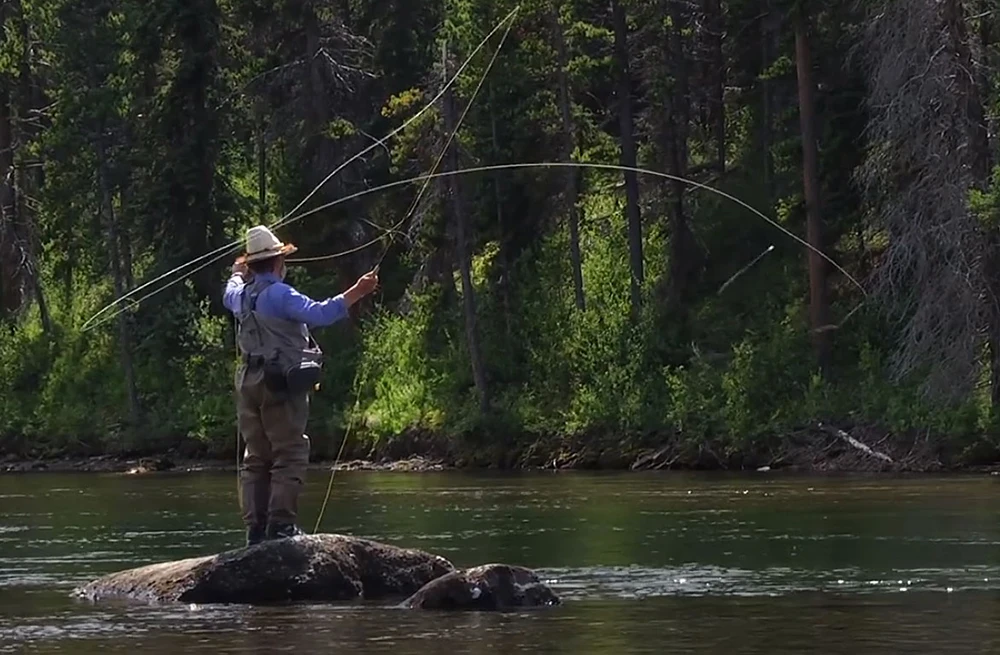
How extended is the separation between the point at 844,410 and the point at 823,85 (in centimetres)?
588

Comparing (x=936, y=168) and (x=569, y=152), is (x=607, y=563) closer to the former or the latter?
(x=936, y=168)

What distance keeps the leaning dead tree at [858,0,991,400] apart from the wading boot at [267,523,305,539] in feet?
55.2

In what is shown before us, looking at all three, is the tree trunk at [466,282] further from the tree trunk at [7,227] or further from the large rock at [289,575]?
the large rock at [289,575]

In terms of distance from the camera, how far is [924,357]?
2900 centimetres

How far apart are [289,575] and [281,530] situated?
36 centimetres

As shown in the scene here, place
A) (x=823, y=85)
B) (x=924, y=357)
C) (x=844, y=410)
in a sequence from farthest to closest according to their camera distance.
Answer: (x=823, y=85) → (x=844, y=410) → (x=924, y=357)

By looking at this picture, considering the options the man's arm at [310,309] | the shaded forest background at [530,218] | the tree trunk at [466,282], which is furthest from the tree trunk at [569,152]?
the man's arm at [310,309]

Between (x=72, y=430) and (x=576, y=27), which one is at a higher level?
(x=576, y=27)

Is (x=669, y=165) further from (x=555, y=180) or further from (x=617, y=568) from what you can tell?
(x=617, y=568)

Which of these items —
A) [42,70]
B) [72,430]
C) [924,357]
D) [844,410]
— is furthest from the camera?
[42,70]

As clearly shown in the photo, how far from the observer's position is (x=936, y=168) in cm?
2820

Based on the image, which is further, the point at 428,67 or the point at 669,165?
the point at 428,67

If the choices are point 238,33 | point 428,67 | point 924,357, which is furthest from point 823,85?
point 238,33

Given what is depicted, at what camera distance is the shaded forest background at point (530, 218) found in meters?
28.8
